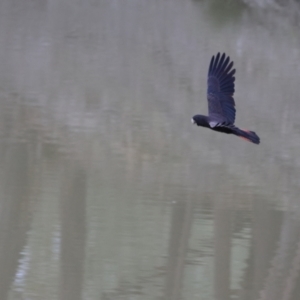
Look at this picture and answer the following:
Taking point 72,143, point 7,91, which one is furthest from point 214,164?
point 7,91

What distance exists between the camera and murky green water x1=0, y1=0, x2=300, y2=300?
7.29m

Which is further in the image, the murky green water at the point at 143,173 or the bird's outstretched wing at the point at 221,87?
the murky green water at the point at 143,173

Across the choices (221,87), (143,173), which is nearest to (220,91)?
(221,87)

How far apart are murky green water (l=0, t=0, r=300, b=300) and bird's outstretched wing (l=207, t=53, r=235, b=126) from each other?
157 cm

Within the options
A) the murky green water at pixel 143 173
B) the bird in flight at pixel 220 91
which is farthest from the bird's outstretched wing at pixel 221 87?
the murky green water at pixel 143 173

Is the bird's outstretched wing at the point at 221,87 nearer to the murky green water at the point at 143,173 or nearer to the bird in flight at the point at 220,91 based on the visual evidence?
the bird in flight at the point at 220,91

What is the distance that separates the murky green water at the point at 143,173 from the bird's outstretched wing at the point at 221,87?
5.15ft

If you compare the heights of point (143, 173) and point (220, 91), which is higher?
point (220, 91)

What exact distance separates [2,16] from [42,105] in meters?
7.04

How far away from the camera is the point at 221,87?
6645 millimetres

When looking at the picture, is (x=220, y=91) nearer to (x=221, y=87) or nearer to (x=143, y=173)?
(x=221, y=87)

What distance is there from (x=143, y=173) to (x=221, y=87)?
9.14 ft

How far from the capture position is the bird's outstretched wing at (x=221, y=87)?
652cm

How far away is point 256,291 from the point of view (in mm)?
7234
